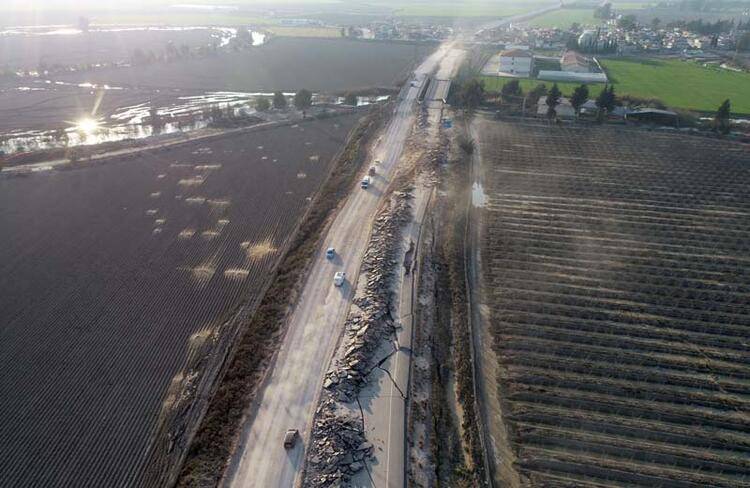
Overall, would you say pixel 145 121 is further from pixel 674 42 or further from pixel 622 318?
pixel 674 42

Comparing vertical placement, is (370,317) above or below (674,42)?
below

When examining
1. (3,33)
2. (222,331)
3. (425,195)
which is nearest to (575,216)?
(425,195)

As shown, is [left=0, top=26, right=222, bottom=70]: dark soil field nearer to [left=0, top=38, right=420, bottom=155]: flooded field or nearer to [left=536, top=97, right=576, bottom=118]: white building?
[left=0, top=38, right=420, bottom=155]: flooded field

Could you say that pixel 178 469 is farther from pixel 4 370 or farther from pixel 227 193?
pixel 227 193

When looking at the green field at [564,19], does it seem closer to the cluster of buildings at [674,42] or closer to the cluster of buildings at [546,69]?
the cluster of buildings at [674,42]

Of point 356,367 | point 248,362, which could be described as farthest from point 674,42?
point 248,362

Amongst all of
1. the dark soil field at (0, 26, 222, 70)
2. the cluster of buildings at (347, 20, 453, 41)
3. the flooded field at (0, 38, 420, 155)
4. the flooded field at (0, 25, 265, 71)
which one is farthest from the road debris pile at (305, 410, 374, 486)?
the cluster of buildings at (347, 20, 453, 41)
